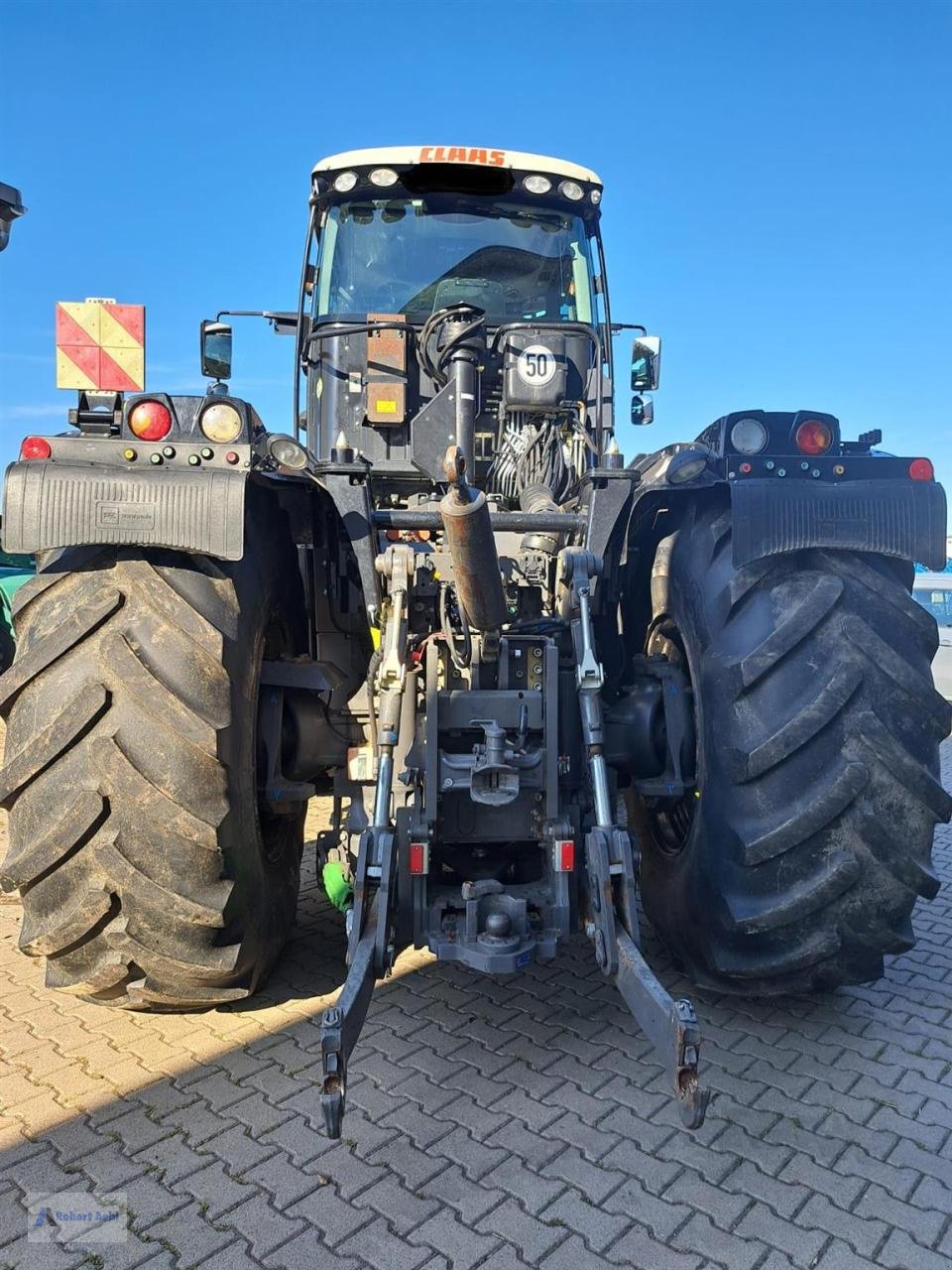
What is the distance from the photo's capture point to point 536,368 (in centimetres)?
416

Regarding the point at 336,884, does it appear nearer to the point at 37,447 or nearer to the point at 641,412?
the point at 37,447

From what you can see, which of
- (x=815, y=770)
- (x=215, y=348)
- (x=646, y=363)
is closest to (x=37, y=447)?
(x=215, y=348)

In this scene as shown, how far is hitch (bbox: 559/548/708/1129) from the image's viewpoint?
2.11 meters

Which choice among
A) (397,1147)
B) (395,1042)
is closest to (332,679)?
(395,1042)

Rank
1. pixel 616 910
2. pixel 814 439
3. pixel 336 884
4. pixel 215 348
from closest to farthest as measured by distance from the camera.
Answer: pixel 616 910, pixel 814 439, pixel 336 884, pixel 215 348

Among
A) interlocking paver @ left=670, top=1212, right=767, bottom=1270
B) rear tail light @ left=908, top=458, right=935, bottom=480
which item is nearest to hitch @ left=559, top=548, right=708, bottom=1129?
interlocking paver @ left=670, top=1212, right=767, bottom=1270

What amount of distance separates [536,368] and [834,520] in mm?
1730

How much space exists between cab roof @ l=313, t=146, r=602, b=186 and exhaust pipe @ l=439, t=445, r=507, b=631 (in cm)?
275

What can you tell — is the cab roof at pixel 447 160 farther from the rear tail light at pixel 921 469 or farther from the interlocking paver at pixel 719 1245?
the interlocking paver at pixel 719 1245

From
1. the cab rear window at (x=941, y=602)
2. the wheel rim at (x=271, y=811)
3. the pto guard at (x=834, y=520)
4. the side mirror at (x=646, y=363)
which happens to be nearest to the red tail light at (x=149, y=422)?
the wheel rim at (x=271, y=811)

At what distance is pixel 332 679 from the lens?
3586 mm

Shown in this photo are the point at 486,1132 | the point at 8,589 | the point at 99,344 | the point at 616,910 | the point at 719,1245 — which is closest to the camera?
the point at 719,1245

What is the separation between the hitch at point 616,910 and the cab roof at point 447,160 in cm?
252

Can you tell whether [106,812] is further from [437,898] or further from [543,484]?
[543,484]
